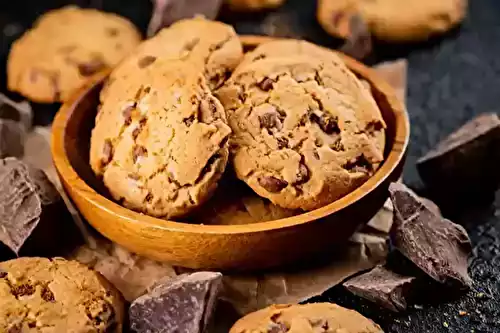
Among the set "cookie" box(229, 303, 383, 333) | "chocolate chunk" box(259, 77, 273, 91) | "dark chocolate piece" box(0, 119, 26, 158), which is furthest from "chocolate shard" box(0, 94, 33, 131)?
"cookie" box(229, 303, 383, 333)

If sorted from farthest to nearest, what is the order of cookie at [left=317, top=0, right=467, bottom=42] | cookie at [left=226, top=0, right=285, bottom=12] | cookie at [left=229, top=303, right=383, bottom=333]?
cookie at [left=226, top=0, right=285, bottom=12], cookie at [left=317, top=0, right=467, bottom=42], cookie at [left=229, top=303, right=383, bottom=333]

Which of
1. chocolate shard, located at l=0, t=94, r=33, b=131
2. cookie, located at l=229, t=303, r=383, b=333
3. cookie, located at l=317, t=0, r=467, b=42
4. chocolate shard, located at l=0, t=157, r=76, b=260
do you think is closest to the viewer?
cookie, located at l=229, t=303, r=383, b=333

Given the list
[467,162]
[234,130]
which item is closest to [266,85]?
[234,130]

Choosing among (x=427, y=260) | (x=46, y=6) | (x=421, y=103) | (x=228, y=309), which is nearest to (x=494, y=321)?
(x=427, y=260)

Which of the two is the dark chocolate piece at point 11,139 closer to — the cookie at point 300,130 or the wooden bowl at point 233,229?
the wooden bowl at point 233,229

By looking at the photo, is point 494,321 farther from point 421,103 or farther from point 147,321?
point 421,103

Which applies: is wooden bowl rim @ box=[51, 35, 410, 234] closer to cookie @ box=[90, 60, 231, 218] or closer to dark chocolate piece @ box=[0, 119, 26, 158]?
cookie @ box=[90, 60, 231, 218]

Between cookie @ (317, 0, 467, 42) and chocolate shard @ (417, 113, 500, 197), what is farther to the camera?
cookie @ (317, 0, 467, 42)
